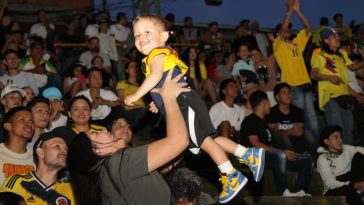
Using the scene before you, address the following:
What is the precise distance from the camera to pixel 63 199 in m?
5.42

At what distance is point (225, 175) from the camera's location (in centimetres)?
441

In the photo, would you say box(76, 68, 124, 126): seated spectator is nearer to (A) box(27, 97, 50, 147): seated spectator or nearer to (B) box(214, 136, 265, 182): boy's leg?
(A) box(27, 97, 50, 147): seated spectator

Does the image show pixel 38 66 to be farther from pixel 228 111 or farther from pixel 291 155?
pixel 291 155

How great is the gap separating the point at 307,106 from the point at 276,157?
2.10 m

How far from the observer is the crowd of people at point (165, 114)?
334 cm

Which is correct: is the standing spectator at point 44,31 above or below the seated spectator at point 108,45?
above

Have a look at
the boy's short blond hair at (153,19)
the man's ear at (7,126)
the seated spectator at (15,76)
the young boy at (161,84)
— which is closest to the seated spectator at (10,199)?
the young boy at (161,84)

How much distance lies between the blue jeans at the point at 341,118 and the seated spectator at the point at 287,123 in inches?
17.8

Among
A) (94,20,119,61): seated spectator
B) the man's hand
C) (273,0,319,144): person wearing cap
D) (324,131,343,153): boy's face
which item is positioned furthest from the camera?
(94,20,119,61): seated spectator

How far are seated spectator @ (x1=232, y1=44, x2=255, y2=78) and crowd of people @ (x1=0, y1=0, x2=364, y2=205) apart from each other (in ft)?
0.08

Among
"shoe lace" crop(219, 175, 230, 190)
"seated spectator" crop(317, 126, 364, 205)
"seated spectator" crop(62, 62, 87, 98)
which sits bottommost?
"seated spectator" crop(317, 126, 364, 205)

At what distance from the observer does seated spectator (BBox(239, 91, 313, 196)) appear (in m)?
7.75

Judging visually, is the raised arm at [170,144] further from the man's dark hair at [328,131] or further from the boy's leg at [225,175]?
the man's dark hair at [328,131]

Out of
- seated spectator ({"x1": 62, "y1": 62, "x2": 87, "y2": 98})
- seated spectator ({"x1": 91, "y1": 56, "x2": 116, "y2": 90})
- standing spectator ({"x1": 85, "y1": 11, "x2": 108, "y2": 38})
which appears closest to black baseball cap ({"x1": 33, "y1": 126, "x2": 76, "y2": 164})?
seated spectator ({"x1": 62, "y1": 62, "x2": 87, "y2": 98})
